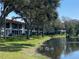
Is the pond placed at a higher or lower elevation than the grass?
lower

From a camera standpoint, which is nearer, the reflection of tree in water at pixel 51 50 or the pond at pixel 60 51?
the pond at pixel 60 51

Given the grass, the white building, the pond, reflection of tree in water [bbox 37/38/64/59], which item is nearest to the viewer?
the grass

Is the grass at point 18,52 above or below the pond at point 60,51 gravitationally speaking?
above

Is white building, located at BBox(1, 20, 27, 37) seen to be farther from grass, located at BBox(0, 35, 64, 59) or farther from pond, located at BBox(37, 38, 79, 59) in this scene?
grass, located at BBox(0, 35, 64, 59)

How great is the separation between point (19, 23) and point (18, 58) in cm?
8414

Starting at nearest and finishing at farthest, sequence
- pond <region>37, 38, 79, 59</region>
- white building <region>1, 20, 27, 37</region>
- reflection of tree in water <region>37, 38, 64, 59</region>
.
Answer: pond <region>37, 38, 79, 59</region>, reflection of tree in water <region>37, 38, 64, 59</region>, white building <region>1, 20, 27, 37</region>

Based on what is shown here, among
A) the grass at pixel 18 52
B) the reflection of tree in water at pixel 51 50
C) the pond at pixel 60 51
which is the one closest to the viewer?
the grass at pixel 18 52

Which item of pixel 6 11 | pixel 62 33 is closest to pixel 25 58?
pixel 6 11

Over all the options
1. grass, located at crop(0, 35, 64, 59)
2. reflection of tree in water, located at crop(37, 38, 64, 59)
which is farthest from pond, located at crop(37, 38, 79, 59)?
grass, located at crop(0, 35, 64, 59)

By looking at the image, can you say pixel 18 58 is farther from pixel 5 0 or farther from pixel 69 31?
pixel 69 31

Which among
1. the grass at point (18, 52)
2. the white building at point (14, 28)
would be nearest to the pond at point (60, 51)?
the grass at point (18, 52)

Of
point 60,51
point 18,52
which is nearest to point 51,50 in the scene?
point 60,51

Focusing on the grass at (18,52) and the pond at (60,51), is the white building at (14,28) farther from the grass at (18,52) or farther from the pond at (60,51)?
the grass at (18,52)

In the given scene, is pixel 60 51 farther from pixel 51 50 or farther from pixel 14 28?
pixel 14 28
